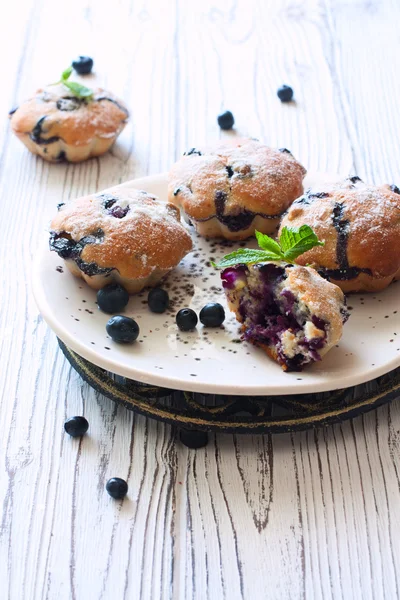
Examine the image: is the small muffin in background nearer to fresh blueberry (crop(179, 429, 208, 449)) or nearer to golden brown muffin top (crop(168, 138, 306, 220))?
golden brown muffin top (crop(168, 138, 306, 220))

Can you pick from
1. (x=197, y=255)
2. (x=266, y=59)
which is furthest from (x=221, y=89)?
(x=197, y=255)

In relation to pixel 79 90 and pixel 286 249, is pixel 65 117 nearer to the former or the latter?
pixel 79 90

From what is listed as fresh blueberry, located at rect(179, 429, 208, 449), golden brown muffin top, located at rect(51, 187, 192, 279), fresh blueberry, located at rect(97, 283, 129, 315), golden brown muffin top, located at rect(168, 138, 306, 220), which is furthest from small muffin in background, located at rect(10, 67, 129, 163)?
fresh blueberry, located at rect(179, 429, 208, 449)

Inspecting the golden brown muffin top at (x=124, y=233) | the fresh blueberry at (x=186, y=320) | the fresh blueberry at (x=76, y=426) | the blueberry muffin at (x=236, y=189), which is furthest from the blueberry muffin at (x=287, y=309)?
the fresh blueberry at (x=76, y=426)

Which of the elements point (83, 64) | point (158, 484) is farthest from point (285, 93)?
point (158, 484)

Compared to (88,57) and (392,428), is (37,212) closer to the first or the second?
(88,57)

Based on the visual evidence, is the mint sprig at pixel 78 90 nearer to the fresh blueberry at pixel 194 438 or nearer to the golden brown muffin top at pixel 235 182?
the golden brown muffin top at pixel 235 182
